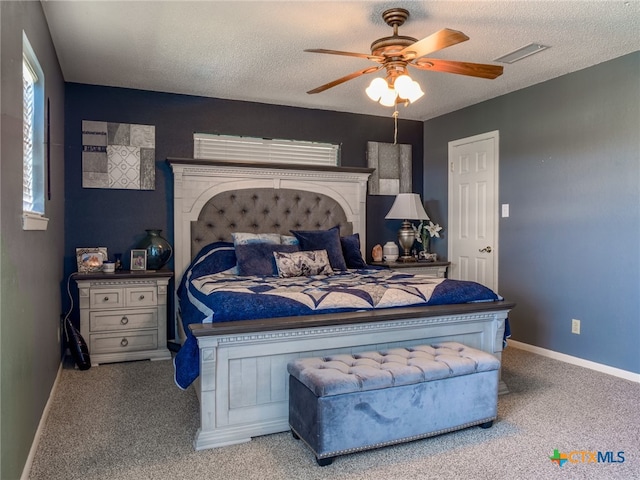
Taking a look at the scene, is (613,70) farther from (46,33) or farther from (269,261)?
(46,33)

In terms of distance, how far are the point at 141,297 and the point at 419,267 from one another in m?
2.58

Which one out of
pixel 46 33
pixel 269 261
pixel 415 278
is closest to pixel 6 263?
pixel 46 33

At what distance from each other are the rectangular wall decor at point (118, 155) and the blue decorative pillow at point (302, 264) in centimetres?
148

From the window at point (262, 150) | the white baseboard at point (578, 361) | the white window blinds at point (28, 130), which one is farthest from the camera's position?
the window at point (262, 150)

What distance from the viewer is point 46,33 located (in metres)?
2.81

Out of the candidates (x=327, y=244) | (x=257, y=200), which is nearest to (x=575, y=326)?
(x=327, y=244)

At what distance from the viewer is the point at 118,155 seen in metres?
4.09

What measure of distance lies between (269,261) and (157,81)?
1.77m

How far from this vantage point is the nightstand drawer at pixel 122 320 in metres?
3.65

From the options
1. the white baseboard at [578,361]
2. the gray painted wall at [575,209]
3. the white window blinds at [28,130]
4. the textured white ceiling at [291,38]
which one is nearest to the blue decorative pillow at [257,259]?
the textured white ceiling at [291,38]

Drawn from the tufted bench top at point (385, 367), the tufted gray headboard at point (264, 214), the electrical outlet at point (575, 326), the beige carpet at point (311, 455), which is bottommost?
the beige carpet at point (311, 455)

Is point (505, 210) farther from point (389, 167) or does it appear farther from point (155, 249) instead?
point (155, 249)

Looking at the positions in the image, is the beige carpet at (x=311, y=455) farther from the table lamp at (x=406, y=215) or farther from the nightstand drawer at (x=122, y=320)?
the table lamp at (x=406, y=215)
